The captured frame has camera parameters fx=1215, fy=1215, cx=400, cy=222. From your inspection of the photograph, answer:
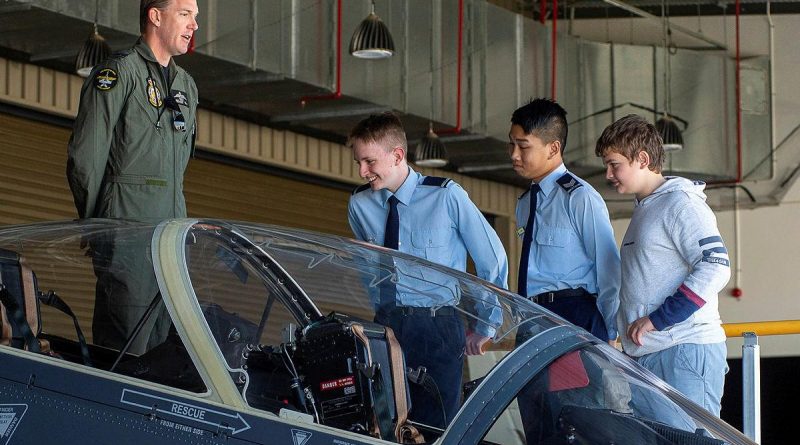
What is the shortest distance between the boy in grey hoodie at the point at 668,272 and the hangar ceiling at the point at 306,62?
5.34 metres

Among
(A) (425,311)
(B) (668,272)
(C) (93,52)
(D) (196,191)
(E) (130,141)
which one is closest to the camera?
(A) (425,311)

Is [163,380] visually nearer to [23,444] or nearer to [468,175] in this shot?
[23,444]

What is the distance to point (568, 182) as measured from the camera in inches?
191

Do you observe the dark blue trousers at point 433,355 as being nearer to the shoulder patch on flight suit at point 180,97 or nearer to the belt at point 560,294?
the belt at point 560,294

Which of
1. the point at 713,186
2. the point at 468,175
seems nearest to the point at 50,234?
the point at 468,175

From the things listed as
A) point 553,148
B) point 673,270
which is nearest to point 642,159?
point 673,270

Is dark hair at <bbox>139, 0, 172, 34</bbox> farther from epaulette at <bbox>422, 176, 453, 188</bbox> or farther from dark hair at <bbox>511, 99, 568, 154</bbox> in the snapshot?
dark hair at <bbox>511, 99, 568, 154</bbox>

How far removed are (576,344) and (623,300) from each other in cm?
127

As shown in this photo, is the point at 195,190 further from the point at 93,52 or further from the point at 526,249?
the point at 526,249

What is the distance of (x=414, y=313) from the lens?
3299 mm

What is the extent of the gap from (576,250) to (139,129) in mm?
1750

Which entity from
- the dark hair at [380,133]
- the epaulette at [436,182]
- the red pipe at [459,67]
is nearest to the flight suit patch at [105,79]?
the dark hair at [380,133]

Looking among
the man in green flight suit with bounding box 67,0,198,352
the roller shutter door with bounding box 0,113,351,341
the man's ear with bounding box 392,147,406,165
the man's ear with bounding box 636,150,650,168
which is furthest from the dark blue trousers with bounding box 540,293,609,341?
the roller shutter door with bounding box 0,113,351,341

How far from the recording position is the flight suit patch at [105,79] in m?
4.49
